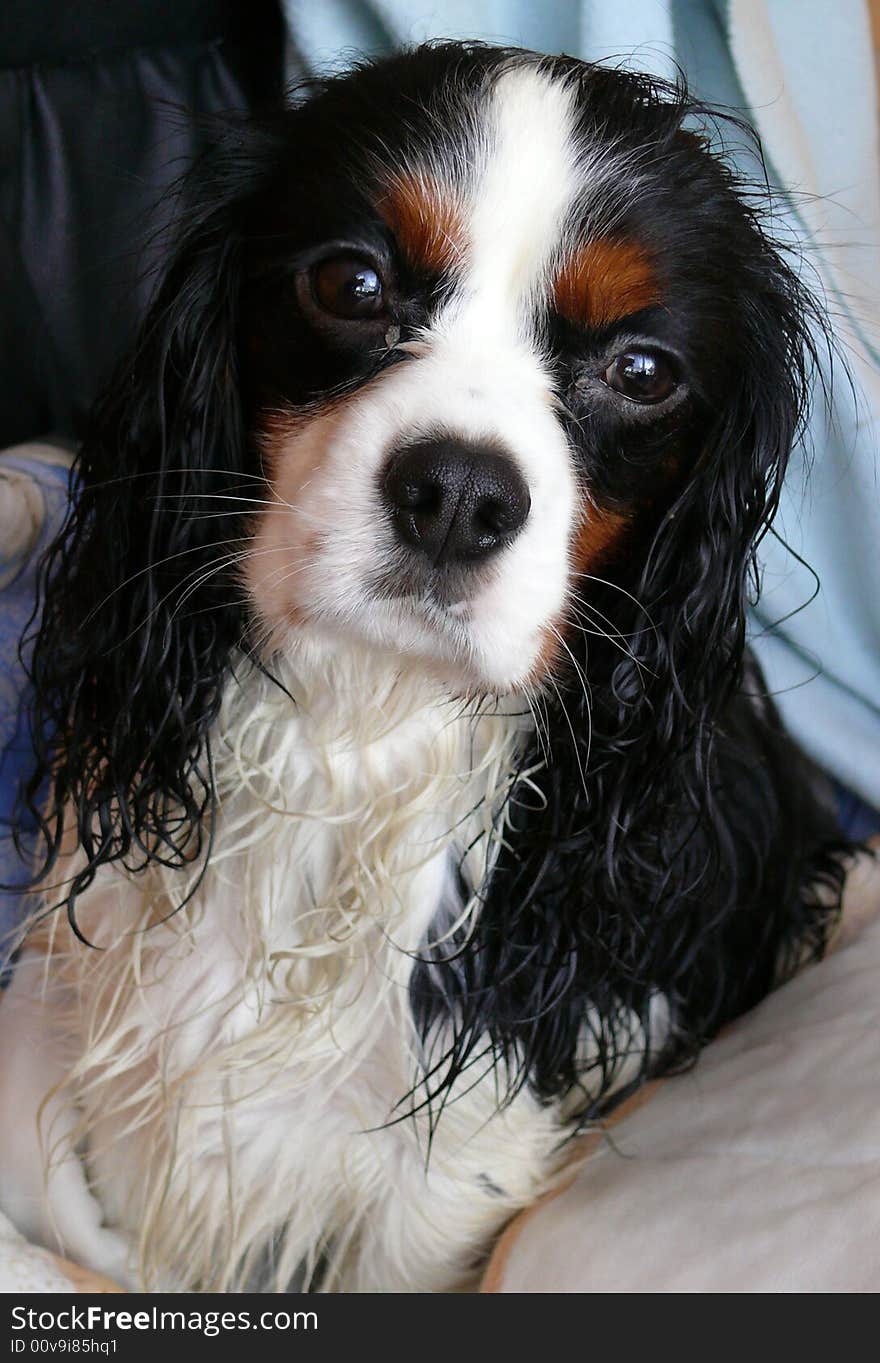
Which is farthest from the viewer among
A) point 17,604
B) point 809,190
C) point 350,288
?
point 17,604

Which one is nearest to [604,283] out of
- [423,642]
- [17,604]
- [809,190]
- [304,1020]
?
[423,642]

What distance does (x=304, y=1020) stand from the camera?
3.58 ft

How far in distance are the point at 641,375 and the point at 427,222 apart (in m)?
0.19

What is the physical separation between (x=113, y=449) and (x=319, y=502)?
0.30 metres

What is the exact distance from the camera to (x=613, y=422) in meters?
0.93

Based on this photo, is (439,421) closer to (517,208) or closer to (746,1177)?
(517,208)

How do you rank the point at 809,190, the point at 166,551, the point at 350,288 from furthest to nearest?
1. the point at 809,190
2. the point at 166,551
3. the point at 350,288

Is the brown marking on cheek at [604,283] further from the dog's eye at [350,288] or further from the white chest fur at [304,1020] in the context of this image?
the white chest fur at [304,1020]

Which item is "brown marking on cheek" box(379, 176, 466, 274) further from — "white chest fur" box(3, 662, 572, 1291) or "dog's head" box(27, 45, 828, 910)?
"white chest fur" box(3, 662, 572, 1291)

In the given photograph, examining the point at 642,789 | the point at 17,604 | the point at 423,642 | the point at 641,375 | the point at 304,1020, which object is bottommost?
the point at 304,1020

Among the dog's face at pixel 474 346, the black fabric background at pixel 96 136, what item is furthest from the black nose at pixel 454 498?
the black fabric background at pixel 96 136

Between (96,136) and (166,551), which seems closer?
(166,551)

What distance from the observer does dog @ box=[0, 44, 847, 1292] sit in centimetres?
87

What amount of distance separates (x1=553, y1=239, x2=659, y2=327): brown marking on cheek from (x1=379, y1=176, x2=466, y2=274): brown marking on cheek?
0.08 meters
